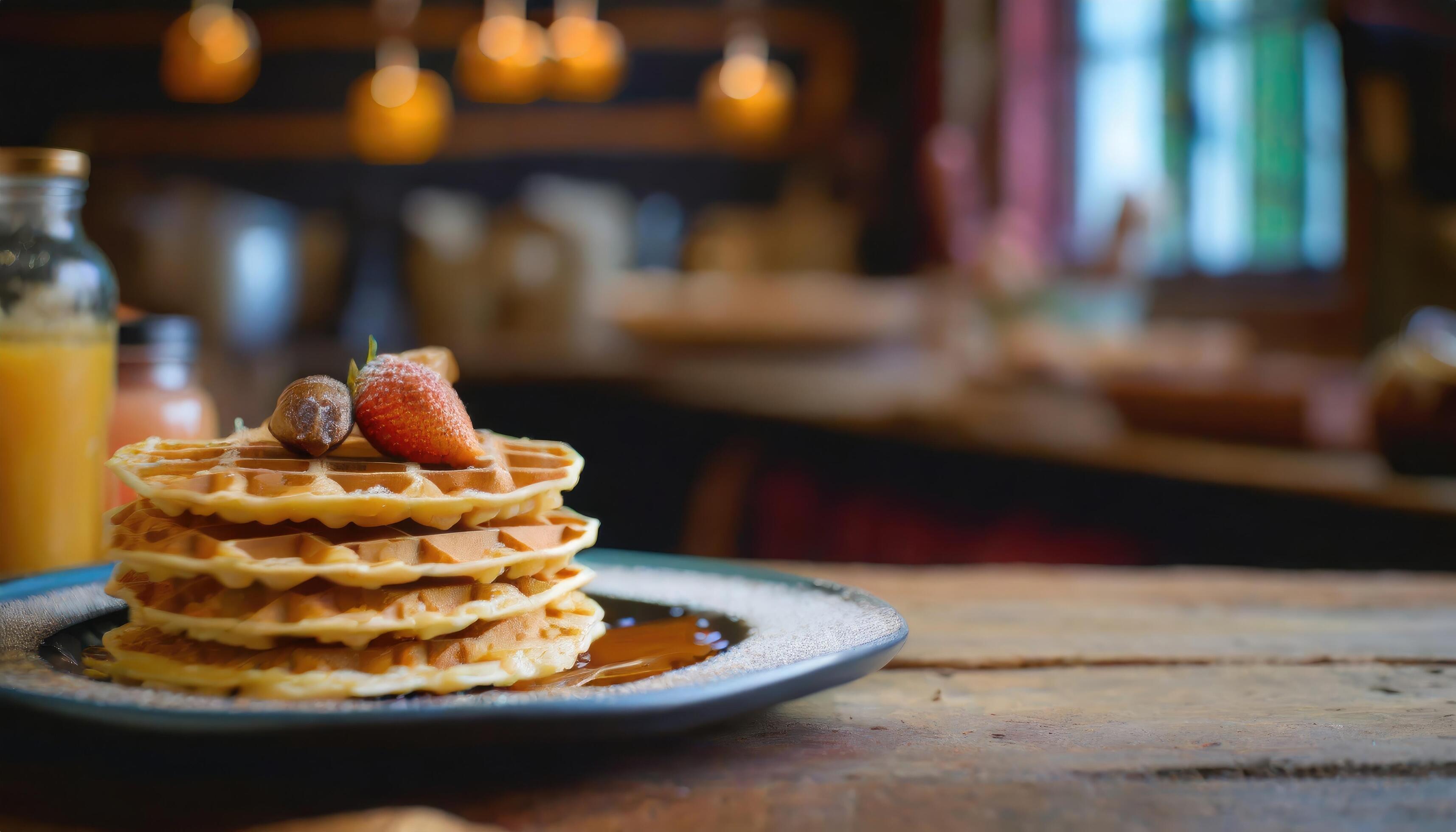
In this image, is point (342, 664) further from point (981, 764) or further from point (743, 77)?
point (743, 77)

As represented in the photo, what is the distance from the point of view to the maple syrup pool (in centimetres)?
60

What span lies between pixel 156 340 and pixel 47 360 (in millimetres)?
130

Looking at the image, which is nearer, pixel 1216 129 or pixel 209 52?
pixel 1216 129

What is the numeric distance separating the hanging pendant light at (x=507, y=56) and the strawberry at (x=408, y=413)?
4.11 m

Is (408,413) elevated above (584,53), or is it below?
below

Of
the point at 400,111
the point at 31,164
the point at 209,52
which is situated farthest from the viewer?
the point at 400,111

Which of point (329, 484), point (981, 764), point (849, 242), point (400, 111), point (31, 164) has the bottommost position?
point (981, 764)

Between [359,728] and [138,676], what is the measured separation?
22 cm

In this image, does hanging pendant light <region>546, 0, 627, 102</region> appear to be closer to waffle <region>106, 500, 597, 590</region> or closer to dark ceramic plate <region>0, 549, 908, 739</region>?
dark ceramic plate <region>0, 549, 908, 739</region>

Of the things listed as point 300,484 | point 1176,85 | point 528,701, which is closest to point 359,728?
point 528,701

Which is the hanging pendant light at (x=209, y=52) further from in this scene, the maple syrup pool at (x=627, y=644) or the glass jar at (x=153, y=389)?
the maple syrup pool at (x=627, y=644)

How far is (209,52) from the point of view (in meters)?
4.41

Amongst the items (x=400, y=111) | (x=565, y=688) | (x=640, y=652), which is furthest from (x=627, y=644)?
(x=400, y=111)

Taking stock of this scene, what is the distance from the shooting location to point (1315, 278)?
3.51 m
